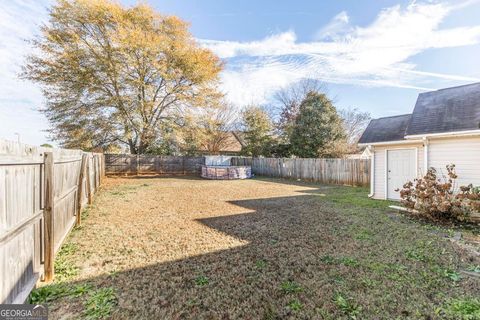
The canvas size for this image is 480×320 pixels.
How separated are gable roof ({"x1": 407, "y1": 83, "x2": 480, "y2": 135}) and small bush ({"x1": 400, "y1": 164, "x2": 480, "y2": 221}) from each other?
121 centimetres

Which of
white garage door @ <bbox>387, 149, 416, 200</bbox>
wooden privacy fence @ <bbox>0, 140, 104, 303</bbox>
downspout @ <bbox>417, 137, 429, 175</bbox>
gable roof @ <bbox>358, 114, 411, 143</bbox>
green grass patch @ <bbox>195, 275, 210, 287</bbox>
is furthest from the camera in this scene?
gable roof @ <bbox>358, 114, 411, 143</bbox>

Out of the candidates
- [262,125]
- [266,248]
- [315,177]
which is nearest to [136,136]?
[262,125]

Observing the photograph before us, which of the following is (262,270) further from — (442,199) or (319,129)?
(319,129)

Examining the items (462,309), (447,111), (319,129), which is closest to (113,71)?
(319,129)

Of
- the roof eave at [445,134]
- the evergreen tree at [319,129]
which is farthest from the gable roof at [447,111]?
the evergreen tree at [319,129]

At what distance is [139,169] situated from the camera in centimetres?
1838

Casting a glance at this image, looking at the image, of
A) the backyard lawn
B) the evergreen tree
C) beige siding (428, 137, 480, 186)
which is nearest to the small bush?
beige siding (428, 137, 480, 186)

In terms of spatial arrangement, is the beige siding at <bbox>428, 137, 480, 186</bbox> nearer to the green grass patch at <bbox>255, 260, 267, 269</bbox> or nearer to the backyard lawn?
the backyard lawn

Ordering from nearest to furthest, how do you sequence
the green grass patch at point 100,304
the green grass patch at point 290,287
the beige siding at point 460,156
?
the green grass patch at point 100,304, the green grass patch at point 290,287, the beige siding at point 460,156

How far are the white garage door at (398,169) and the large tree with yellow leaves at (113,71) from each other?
14.7 meters

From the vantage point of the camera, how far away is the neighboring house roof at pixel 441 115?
21.4ft

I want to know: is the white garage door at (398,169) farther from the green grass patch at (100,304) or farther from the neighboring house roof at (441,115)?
the green grass patch at (100,304)

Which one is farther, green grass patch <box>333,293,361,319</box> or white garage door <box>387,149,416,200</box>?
white garage door <box>387,149,416,200</box>

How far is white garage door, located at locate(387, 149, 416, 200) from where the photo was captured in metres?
7.96
